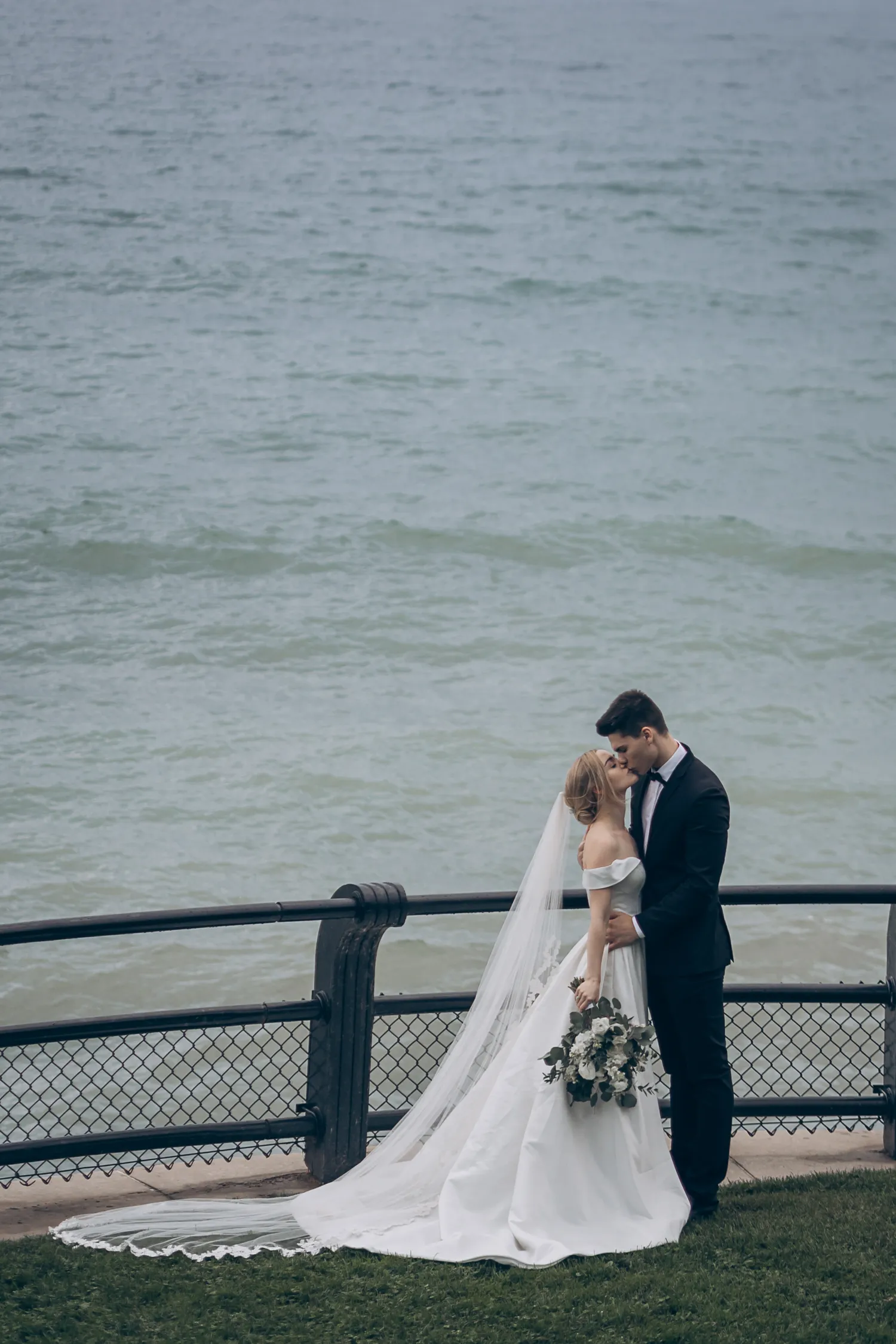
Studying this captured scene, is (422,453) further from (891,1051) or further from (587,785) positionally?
(587,785)

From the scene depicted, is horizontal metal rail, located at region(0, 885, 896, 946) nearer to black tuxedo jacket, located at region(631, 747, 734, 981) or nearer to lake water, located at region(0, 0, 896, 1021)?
black tuxedo jacket, located at region(631, 747, 734, 981)

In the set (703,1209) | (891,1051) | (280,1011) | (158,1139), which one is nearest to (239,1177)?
(158,1139)

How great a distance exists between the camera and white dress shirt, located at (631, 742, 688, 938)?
4758 mm

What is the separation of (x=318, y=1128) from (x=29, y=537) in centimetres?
1936

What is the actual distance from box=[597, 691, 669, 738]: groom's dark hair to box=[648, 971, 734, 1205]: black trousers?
2.56 ft

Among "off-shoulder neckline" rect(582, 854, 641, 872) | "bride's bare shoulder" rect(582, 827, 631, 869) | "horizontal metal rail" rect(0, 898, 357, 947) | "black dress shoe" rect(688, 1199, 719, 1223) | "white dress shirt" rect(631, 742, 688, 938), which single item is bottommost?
"black dress shoe" rect(688, 1199, 719, 1223)

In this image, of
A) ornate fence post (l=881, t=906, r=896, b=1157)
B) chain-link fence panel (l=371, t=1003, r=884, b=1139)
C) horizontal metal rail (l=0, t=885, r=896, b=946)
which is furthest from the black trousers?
chain-link fence panel (l=371, t=1003, r=884, b=1139)

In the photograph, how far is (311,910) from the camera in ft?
15.4

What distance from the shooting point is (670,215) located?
35281mm

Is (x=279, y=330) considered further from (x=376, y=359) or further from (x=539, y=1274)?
(x=539, y=1274)

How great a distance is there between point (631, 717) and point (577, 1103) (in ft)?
3.84

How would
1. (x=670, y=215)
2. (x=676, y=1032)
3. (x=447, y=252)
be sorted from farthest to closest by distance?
(x=670, y=215) → (x=447, y=252) → (x=676, y=1032)

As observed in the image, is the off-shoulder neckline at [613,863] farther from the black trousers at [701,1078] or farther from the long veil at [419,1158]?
the black trousers at [701,1078]

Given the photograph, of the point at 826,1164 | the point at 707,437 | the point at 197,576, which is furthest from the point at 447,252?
the point at 826,1164
